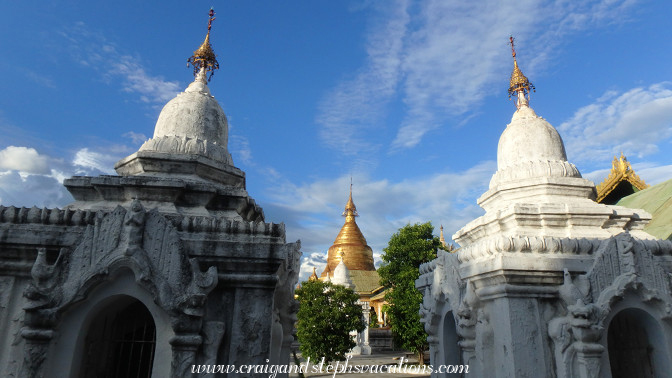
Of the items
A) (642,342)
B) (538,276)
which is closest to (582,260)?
(538,276)

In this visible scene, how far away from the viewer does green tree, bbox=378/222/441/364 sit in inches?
939

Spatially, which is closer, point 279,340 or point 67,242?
point 67,242

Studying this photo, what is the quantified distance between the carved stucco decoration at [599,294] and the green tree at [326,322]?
15226 millimetres

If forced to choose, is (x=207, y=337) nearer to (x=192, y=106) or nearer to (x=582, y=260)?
(x=192, y=106)

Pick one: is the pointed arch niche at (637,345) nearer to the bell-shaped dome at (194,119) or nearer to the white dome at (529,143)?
the white dome at (529,143)

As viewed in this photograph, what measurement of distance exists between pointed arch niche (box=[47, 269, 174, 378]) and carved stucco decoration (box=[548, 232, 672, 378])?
6.89m

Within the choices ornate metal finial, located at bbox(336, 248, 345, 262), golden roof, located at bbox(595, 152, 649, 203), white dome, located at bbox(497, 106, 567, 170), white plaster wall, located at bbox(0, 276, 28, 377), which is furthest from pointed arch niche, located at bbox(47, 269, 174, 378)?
ornate metal finial, located at bbox(336, 248, 345, 262)

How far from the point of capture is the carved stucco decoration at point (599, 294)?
7.87 meters

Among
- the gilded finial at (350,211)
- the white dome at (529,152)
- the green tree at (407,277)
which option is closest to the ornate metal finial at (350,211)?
the gilded finial at (350,211)

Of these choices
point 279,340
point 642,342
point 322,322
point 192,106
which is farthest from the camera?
point 322,322

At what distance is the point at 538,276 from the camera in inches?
330

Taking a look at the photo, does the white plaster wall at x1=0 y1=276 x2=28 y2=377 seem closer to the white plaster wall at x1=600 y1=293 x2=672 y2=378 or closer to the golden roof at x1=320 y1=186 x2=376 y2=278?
the white plaster wall at x1=600 y1=293 x2=672 y2=378

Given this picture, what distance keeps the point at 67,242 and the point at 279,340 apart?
3.80 metres

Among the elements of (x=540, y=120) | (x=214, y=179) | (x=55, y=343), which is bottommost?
(x=55, y=343)
